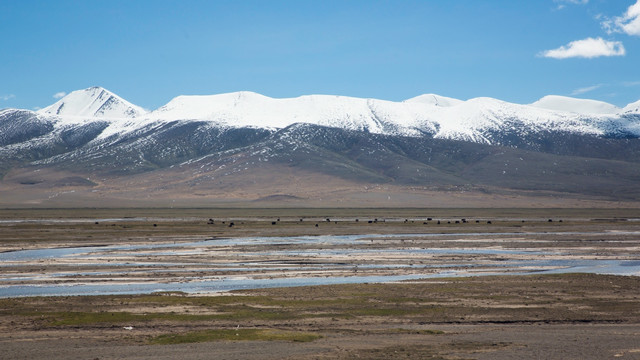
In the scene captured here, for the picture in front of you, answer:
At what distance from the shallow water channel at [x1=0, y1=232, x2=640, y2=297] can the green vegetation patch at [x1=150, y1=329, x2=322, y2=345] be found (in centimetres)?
1202

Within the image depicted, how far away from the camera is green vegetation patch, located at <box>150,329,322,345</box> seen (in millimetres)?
28078

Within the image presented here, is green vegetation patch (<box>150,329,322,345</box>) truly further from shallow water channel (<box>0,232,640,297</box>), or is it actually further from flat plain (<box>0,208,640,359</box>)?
shallow water channel (<box>0,232,640,297</box>)

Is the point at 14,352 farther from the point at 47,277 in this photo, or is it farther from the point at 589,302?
the point at 589,302

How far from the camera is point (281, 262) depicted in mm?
58312

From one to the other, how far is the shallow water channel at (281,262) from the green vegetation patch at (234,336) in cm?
1202

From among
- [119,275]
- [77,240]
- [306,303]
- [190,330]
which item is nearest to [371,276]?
[306,303]

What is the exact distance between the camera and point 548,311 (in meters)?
34.8

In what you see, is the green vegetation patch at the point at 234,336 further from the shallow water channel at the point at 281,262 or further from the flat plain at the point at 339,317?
the shallow water channel at the point at 281,262

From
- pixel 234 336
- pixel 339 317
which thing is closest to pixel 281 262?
pixel 339 317

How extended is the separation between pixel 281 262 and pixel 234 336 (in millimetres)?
29504

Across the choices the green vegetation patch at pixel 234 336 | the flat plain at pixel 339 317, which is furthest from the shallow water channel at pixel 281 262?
the green vegetation patch at pixel 234 336

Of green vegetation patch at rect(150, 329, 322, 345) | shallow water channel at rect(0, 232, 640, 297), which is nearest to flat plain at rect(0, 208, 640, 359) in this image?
green vegetation patch at rect(150, 329, 322, 345)

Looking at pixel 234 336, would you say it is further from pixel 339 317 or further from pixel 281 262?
pixel 281 262

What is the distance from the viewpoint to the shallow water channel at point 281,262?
1779 inches
